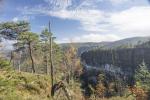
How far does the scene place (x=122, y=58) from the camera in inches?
5113

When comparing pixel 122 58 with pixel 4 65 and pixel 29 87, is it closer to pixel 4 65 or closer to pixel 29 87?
pixel 29 87

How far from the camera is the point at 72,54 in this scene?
2648 inches

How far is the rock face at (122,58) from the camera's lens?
11662 cm

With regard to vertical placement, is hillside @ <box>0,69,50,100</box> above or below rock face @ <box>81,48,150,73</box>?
above

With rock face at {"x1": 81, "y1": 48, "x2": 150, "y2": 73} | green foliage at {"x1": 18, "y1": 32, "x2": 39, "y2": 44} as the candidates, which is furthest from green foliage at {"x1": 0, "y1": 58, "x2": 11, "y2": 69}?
rock face at {"x1": 81, "y1": 48, "x2": 150, "y2": 73}

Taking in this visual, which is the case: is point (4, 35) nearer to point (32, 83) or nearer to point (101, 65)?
point (32, 83)

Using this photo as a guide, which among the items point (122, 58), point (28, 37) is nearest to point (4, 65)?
point (28, 37)

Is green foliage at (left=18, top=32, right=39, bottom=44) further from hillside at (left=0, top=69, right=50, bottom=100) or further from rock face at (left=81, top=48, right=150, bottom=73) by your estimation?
rock face at (left=81, top=48, right=150, bottom=73)

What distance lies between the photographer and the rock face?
383ft

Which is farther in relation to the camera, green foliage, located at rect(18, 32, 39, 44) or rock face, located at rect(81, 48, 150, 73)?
rock face, located at rect(81, 48, 150, 73)

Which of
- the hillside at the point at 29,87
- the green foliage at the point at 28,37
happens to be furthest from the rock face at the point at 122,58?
the hillside at the point at 29,87

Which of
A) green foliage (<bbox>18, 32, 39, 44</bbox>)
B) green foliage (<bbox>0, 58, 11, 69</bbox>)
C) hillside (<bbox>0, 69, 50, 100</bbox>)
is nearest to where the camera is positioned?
green foliage (<bbox>0, 58, 11, 69</bbox>)

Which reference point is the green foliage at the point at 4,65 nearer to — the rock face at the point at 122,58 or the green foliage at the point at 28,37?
the green foliage at the point at 28,37

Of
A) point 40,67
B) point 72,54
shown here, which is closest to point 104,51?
point 40,67
